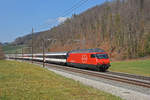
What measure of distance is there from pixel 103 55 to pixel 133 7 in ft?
260

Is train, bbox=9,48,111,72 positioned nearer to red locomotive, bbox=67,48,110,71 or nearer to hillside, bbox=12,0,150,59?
red locomotive, bbox=67,48,110,71

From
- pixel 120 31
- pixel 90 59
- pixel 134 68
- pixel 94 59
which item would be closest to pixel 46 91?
pixel 94 59

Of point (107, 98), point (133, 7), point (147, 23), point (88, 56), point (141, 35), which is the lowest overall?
point (107, 98)

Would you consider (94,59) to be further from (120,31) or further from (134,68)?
(120,31)

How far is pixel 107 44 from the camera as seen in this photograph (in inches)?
3492

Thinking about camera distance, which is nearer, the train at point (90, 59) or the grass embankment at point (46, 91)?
the grass embankment at point (46, 91)

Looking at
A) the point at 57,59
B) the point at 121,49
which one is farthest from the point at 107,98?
the point at 121,49

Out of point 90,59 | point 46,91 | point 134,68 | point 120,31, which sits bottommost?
point 134,68

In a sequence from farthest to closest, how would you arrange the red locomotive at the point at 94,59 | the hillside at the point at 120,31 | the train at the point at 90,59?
the hillside at the point at 120,31 → the train at the point at 90,59 → the red locomotive at the point at 94,59

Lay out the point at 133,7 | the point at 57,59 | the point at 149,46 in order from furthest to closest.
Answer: the point at 133,7 → the point at 149,46 → the point at 57,59

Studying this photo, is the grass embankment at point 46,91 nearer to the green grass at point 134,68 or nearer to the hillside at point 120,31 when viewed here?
the green grass at point 134,68

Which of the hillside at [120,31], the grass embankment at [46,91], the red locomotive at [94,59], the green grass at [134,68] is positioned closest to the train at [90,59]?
the red locomotive at [94,59]

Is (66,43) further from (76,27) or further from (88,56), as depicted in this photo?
(88,56)

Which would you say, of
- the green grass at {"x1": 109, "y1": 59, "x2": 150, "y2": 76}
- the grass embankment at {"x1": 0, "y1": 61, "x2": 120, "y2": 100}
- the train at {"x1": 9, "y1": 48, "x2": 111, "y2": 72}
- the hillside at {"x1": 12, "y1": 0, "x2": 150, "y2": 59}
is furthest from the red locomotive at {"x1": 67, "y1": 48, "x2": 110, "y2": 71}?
the grass embankment at {"x1": 0, "y1": 61, "x2": 120, "y2": 100}
